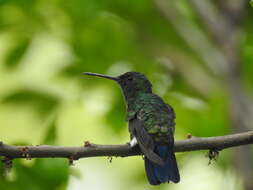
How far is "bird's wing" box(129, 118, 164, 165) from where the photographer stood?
12.9ft

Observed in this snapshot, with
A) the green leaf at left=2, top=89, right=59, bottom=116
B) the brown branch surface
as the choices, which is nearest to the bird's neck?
the green leaf at left=2, top=89, right=59, bottom=116

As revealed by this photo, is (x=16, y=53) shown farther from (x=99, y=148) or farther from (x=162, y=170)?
(x=99, y=148)

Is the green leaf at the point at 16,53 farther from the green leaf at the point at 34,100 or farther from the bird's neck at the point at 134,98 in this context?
the bird's neck at the point at 134,98

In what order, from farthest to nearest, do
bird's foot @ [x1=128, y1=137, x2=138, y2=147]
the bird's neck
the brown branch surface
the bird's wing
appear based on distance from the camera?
the bird's neck, the bird's wing, bird's foot @ [x1=128, y1=137, x2=138, y2=147], the brown branch surface

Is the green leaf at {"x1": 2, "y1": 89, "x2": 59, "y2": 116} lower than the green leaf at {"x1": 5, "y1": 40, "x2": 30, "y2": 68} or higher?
lower

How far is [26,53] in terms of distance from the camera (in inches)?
220

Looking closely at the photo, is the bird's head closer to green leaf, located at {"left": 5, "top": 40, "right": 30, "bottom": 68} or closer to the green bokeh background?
the green bokeh background

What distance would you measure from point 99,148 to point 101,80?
104 inches

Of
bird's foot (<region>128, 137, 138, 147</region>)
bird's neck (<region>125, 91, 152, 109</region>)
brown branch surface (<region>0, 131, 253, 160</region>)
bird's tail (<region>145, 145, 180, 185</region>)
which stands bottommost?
bird's tail (<region>145, 145, 180, 185</region>)

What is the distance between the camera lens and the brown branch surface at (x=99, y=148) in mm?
3209

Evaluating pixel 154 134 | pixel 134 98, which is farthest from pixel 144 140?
pixel 134 98

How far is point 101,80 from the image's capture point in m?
5.96

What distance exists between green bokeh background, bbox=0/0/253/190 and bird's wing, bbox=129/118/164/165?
0.88 meters

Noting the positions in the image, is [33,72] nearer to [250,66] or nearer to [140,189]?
[140,189]
